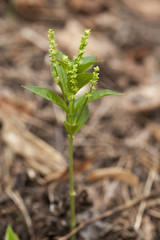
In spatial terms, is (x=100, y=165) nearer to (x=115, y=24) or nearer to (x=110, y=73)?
(x=110, y=73)

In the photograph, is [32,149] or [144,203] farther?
[32,149]

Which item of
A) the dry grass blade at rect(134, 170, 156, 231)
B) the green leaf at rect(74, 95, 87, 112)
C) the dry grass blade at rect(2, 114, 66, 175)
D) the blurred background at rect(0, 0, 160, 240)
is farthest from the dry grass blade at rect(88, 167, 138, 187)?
the green leaf at rect(74, 95, 87, 112)

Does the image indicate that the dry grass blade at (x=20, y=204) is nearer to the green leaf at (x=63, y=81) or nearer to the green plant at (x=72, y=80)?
the green plant at (x=72, y=80)

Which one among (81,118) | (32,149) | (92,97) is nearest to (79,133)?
(32,149)

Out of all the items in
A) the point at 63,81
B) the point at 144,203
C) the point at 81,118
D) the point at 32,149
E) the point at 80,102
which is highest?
the point at 63,81

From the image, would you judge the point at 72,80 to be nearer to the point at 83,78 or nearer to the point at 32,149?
the point at 83,78

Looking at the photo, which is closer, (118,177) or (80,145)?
(118,177)

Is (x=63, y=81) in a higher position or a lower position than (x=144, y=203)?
higher

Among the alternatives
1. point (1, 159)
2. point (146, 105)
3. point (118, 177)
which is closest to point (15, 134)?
point (1, 159)
